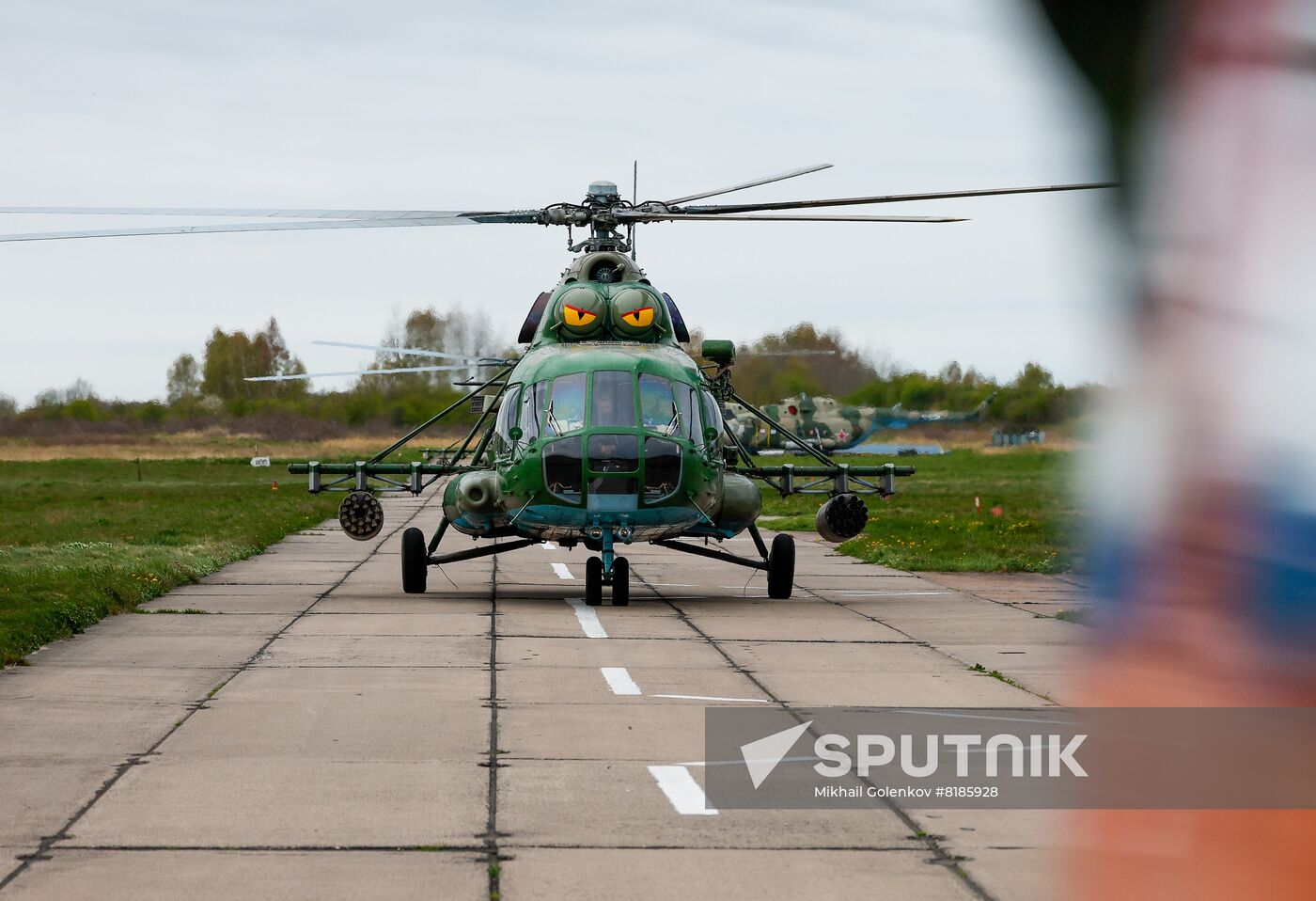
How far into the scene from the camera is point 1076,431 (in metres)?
1.84

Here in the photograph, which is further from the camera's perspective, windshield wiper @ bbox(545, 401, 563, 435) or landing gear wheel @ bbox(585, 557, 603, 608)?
landing gear wheel @ bbox(585, 557, 603, 608)

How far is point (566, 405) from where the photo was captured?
18.5 metres

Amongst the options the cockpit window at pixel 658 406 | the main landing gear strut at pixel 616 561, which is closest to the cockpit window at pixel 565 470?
the cockpit window at pixel 658 406

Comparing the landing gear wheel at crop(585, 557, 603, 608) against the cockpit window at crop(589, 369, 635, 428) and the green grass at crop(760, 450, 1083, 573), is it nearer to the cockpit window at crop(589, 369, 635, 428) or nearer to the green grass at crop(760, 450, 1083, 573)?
the cockpit window at crop(589, 369, 635, 428)

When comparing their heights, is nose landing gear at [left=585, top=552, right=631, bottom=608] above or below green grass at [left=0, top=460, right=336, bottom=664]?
above

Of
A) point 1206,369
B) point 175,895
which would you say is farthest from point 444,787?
point 1206,369

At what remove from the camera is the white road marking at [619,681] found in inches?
503

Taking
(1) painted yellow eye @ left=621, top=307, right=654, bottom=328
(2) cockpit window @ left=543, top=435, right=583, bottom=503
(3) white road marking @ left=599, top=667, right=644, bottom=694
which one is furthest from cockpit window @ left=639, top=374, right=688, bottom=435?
(3) white road marking @ left=599, top=667, right=644, bottom=694

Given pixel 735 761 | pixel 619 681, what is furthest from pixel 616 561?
pixel 735 761

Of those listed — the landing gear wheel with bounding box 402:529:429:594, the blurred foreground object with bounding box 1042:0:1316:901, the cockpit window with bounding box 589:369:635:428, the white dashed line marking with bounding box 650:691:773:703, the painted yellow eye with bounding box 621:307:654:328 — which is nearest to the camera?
the blurred foreground object with bounding box 1042:0:1316:901

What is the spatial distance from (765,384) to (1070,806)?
63444mm

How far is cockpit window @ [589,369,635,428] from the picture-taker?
59.8 feet

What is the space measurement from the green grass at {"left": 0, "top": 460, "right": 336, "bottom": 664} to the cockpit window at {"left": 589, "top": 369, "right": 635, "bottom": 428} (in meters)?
5.56

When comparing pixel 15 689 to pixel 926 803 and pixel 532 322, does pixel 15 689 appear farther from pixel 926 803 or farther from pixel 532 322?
pixel 532 322
